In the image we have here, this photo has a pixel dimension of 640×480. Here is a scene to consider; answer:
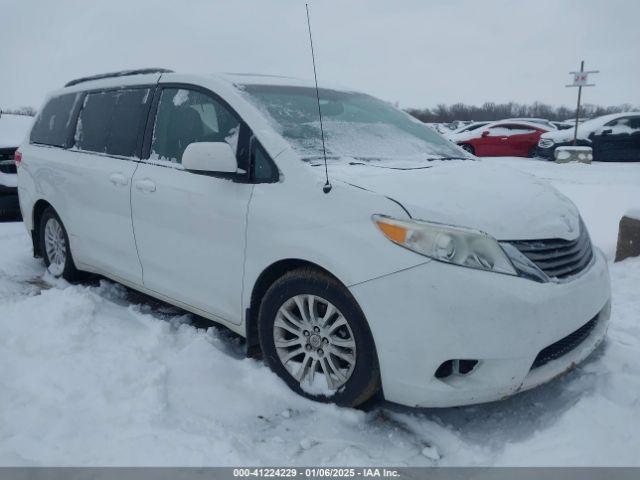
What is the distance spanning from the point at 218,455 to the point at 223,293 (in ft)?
3.12

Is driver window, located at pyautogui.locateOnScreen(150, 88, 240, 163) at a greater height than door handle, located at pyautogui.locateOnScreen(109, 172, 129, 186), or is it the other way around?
driver window, located at pyautogui.locateOnScreen(150, 88, 240, 163)

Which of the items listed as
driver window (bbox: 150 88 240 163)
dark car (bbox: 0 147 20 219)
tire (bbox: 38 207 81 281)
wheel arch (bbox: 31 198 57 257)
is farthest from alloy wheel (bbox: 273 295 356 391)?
dark car (bbox: 0 147 20 219)

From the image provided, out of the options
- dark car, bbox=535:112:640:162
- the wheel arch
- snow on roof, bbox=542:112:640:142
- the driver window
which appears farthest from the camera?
snow on roof, bbox=542:112:640:142

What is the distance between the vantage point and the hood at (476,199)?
2.29 m

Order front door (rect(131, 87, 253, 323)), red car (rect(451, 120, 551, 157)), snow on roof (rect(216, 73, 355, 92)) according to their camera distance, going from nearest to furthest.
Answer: front door (rect(131, 87, 253, 323)) → snow on roof (rect(216, 73, 355, 92)) → red car (rect(451, 120, 551, 157))

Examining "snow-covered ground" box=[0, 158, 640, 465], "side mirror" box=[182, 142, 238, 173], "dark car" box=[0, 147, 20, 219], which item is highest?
"side mirror" box=[182, 142, 238, 173]

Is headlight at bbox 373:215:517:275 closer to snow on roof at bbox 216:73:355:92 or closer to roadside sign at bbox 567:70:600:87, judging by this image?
snow on roof at bbox 216:73:355:92

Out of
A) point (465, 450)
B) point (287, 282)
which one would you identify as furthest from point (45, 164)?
point (465, 450)

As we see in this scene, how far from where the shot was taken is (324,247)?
94.4 inches

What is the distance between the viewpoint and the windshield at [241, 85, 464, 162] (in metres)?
2.90

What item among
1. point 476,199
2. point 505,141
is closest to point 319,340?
point 476,199

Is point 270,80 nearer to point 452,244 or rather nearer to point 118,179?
point 118,179

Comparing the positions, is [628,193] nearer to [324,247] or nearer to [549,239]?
[549,239]

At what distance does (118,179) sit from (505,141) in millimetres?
14334
